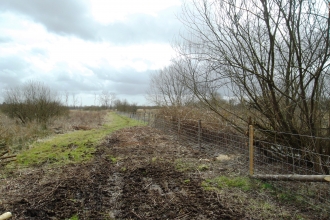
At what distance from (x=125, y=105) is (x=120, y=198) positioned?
50.7 meters

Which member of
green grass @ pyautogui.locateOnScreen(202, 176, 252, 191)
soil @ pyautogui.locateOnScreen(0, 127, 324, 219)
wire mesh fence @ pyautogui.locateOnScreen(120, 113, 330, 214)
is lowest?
soil @ pyautogui.locateOnScreen(0, 127, 324, 219)

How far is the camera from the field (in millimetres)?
3676

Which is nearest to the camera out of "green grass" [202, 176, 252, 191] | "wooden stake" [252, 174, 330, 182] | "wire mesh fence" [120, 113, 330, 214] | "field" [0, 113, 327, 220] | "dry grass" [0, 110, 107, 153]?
"wooden stake" [252, 174, 330, 182]

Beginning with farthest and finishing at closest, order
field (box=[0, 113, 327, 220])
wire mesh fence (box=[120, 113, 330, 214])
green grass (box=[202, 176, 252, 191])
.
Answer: green grass (box=[202, 176, 252, 191]), wire mesh fence (box=[120, 113, 330, 214]), field (box=[0, 113, 327, 220])

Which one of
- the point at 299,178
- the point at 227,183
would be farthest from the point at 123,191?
the point at 299,178

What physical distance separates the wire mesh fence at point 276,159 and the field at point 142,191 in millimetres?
236

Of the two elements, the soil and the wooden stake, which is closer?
the wooden stake

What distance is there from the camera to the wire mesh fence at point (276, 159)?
4.10 m

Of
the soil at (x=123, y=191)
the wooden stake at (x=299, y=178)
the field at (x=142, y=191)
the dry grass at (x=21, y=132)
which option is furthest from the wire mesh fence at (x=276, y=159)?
the dry grass at (x=21, y=132)

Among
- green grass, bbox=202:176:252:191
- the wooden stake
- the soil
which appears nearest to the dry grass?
the soil

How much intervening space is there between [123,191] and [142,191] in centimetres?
35

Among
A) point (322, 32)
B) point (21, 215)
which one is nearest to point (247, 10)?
point (322, 32)

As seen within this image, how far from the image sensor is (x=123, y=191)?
4637 mm

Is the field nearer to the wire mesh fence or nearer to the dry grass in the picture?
the wire mesh fence
